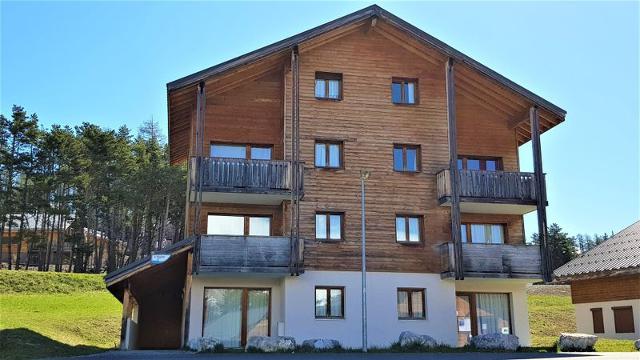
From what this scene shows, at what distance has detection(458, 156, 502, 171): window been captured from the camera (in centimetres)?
2553

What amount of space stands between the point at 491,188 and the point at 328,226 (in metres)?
6.25

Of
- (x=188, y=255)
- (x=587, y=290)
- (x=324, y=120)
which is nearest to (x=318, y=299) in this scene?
(x=188, y=255)

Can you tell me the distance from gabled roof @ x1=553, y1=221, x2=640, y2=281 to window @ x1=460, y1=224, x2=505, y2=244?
6.74 metres

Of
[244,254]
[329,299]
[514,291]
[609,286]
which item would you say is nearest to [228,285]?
[244,254]

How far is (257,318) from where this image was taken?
22.5 meters

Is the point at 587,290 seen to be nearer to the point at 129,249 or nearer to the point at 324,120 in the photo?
the point at 324,120

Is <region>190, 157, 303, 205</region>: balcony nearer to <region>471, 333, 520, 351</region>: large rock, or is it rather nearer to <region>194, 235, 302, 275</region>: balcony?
<region>194, 235, 302, 275</region>: balcony

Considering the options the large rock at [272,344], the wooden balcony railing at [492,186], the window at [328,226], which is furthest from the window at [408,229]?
the large rock at [272,344]

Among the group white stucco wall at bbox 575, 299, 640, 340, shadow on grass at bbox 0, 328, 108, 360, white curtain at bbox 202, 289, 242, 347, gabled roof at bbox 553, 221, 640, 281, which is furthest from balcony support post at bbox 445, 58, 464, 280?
shadow on grass at bbox 0, 328, 108, 360

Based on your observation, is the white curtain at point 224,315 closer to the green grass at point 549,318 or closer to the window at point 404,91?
the window at point 404,91

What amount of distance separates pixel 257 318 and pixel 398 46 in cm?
1202

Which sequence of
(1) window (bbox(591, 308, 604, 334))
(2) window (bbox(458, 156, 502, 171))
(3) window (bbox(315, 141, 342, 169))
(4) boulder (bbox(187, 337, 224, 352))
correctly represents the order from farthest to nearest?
1. (1) window (bbox(591, 308, 604, 334))
2. (2) window (bbox(458, 156, 502, 171))
3. (3) window (bbox(315, 141, 342, 169))
4. (4) boulder (bbox(187, 337, 224, 352))

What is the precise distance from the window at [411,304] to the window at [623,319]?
431 inches

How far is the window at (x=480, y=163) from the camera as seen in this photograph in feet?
83.8
